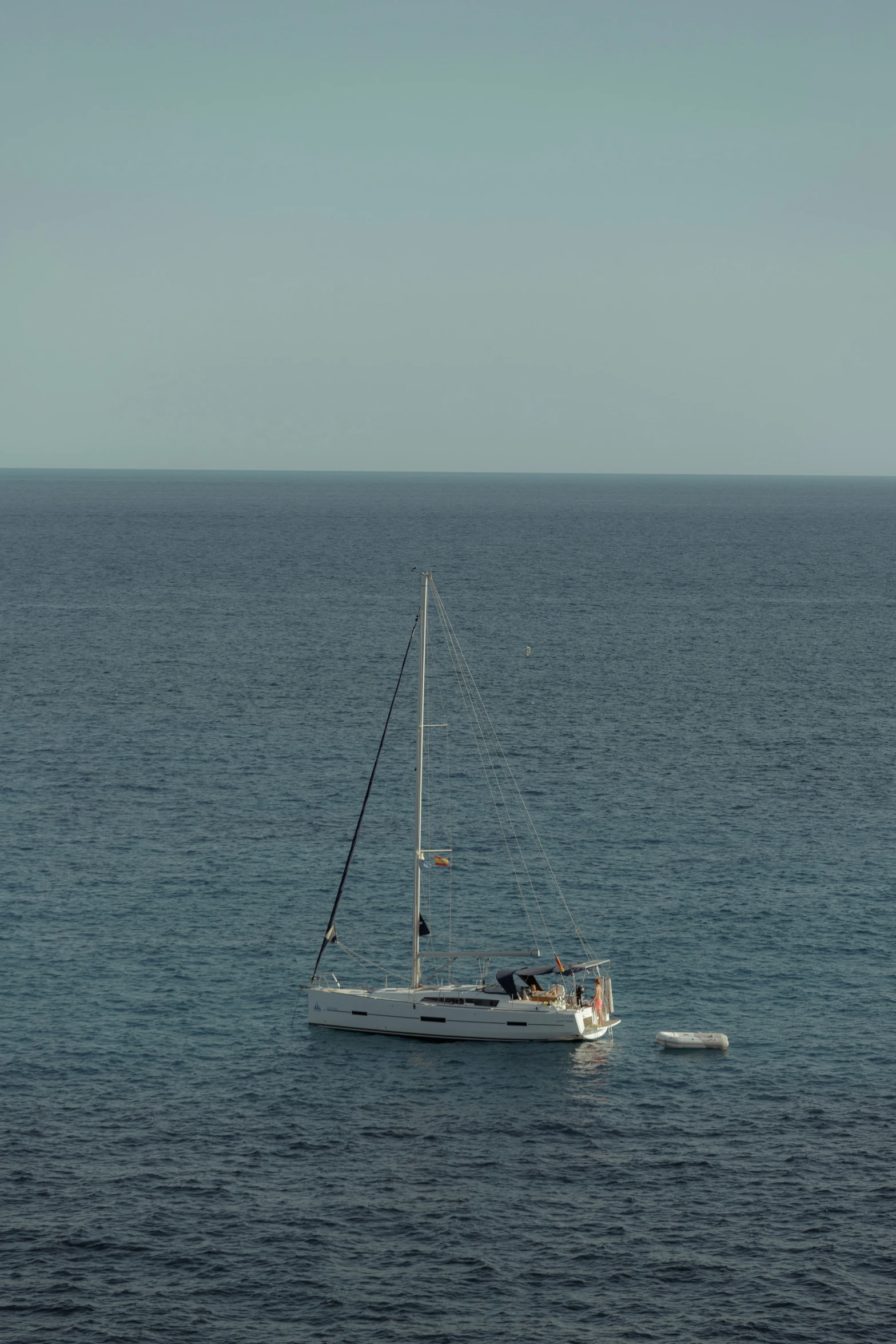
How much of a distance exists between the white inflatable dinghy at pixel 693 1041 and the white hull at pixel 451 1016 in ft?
10.3

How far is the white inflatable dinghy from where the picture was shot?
77.6m

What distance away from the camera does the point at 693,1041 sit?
255ft

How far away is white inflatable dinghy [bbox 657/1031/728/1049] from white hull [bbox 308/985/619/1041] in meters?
3.15

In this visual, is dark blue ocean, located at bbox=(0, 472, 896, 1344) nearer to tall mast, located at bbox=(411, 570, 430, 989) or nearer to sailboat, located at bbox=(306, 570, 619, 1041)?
sailboat, located at bbox=(306, 570, 619, 1041)

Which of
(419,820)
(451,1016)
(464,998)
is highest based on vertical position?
(419,820)

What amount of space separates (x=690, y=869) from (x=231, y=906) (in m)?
30.6

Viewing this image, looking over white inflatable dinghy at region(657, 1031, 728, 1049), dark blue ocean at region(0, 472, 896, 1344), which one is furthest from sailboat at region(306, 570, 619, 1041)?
white inflatable dinghy at region(657, 1031, 728, 1049)

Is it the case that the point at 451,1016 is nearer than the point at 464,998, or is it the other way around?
the point at 451,1016

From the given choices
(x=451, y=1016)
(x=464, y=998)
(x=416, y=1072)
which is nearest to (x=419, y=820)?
(x=464, y=998)

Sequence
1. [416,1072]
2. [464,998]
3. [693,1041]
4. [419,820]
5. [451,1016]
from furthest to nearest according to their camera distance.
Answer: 1. [419,820]
2. [464,998]
3. [451,1016]
4. [693,1041]
5. [416,1072]

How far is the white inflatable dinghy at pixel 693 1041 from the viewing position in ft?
255

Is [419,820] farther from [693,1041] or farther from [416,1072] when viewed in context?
[693,1041]

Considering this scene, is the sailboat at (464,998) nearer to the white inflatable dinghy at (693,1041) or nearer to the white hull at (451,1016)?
the white hull at (451,1016)

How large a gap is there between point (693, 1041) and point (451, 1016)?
12.2m
